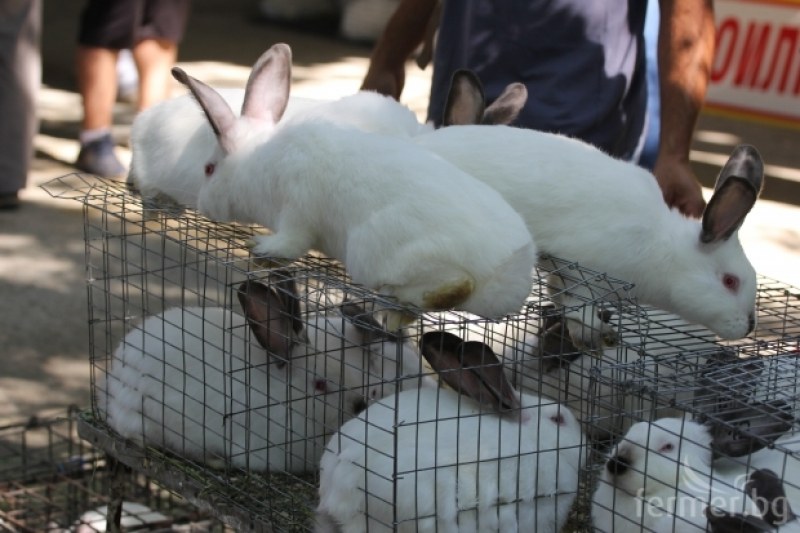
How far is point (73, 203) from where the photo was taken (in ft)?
21.2

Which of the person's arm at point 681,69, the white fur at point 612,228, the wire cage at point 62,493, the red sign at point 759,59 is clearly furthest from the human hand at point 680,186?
the red sign at point 759,59

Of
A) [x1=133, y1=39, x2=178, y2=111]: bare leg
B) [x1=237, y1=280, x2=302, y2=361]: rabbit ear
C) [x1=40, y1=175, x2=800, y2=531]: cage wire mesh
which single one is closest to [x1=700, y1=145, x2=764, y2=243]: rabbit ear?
[x1=40, y1=175, x2=800, y2=531]: cage wire mesh

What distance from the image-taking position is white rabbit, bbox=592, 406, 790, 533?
6.84 ft

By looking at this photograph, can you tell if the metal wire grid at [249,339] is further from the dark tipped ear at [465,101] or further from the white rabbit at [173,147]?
the dark tipped ear at [465,101]

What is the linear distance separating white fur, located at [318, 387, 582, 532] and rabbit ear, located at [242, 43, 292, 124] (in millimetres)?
707

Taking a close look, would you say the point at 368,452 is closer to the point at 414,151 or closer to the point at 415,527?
the point at 415,527

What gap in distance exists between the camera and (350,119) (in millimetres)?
2660

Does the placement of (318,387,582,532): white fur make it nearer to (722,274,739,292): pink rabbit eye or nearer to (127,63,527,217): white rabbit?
(722,274,739,292): pink rabbit eye

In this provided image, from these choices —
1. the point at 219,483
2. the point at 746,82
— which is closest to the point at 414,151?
the point at 219,483

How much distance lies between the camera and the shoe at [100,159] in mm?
6695

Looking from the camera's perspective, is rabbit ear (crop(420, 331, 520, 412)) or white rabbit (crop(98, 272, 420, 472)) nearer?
rabbit ear (crop(420, 331, 520, 412))

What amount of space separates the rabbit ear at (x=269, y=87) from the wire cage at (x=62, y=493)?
1.40m

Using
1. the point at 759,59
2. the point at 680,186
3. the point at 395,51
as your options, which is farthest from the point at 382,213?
the point at 759,59

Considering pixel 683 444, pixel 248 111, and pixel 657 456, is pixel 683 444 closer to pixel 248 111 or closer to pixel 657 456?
pixel 657 456
